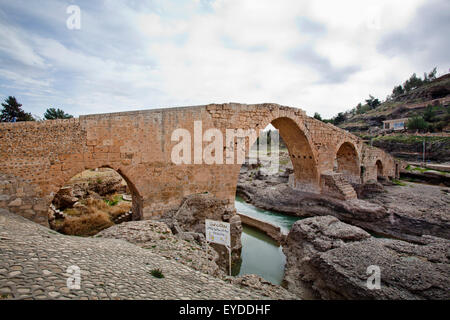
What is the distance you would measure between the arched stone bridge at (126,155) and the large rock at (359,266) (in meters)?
3.29

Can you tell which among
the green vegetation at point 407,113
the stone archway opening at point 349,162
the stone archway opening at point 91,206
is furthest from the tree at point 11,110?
the green vegetation at point 407,113

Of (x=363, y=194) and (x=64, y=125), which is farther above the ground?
(x=64, y=125)

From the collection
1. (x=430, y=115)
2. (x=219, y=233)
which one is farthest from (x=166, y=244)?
(x=430, y=115)

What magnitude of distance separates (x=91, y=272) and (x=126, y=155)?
4.23m

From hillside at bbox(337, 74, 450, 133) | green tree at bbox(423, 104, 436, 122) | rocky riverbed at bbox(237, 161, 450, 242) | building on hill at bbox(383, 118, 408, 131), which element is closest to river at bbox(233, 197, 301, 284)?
rocky riverbed at bbox(237, 161, 450, 242)

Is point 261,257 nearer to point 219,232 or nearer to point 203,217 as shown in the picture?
point 203,217

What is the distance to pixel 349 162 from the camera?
16250 mm

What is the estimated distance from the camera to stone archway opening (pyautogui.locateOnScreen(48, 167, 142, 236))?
22.6 feet

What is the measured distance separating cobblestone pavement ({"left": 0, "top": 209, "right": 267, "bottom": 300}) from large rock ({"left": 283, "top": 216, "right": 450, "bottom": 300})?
93.8 inches

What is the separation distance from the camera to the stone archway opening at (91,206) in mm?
6895

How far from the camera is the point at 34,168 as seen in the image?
5.35 metres
